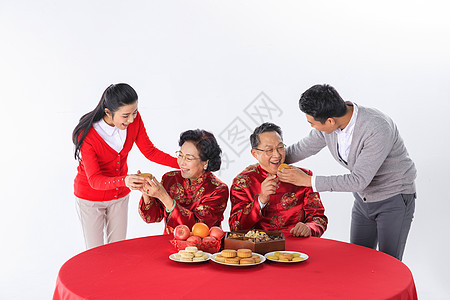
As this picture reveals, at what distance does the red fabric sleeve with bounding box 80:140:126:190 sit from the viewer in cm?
287

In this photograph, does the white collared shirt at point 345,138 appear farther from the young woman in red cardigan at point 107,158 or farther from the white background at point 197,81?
the white background at point 197,81

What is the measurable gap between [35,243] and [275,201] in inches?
112

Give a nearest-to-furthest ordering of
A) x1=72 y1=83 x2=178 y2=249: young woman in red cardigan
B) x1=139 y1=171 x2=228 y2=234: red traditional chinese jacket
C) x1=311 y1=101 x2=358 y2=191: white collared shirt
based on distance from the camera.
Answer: x1=311 y1=101 x2=358 y2=191: white collared shirt, x1=139 y1=171 x2=228 y2=234: red traditional chinese jacket, x1=72 y1=83 x2=178 y2=249: young woman in red cardigan

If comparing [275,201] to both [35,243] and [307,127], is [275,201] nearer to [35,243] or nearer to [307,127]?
[307,127]

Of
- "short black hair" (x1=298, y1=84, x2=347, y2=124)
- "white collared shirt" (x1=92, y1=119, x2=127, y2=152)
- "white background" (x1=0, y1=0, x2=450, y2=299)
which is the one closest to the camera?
"short black hair" (x1=298, y1=84, x2=347, y2=124)

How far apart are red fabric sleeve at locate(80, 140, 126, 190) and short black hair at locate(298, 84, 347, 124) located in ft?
3.51

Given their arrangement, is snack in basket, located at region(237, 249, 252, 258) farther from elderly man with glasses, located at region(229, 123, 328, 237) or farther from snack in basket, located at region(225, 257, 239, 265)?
elderly man with glasses, located at region(229, 123, 328, 237)

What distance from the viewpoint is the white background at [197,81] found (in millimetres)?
4379

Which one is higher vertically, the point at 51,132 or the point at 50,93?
the point at 50,93

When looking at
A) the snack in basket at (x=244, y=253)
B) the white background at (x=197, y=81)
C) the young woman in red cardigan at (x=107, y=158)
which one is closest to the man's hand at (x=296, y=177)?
the snack in basket at (x=244, y=253)

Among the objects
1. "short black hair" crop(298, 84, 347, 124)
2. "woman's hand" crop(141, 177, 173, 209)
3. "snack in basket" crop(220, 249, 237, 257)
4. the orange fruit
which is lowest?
"snack in basket" crop(220, 249, 237, 257)

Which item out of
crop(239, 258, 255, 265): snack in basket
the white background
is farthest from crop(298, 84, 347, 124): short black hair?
the white background

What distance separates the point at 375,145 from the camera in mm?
2602

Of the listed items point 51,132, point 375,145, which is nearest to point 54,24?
point 51,132
